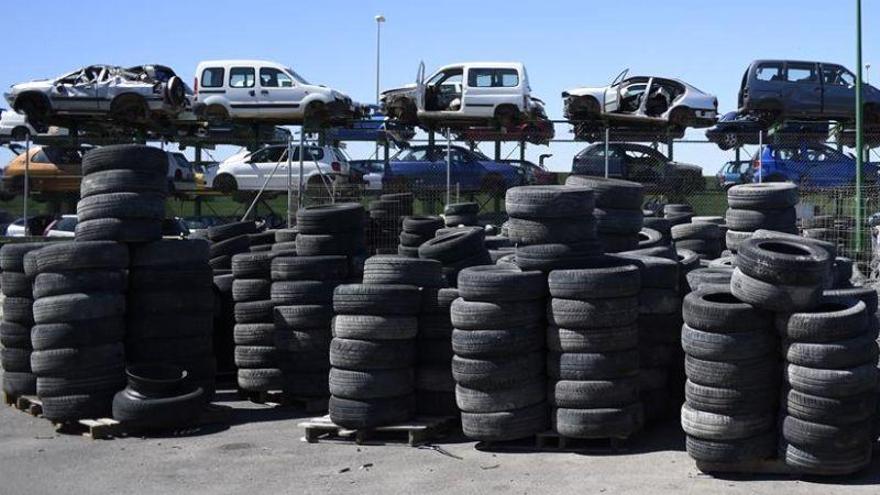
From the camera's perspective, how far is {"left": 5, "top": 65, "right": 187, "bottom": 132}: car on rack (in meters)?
27.7

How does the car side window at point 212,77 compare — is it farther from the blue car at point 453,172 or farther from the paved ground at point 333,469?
the paved ground at point 333,469

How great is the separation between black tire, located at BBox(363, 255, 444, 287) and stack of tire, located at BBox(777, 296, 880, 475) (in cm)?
349

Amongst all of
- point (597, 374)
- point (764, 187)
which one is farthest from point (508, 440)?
point (764, 187)

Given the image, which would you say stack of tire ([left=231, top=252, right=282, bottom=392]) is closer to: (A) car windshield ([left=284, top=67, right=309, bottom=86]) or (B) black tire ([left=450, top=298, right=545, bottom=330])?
(B) black tire ([left=450, top=298, right=545, bottom=330])

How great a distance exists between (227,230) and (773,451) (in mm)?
8170

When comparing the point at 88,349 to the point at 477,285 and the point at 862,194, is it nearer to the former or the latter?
the point at 477,285

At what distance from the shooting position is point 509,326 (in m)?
8.98

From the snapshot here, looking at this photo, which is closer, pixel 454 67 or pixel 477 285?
pixel 477 285

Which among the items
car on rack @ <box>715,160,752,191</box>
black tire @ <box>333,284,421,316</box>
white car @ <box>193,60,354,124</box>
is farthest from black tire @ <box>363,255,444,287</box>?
white car @ <box>193,60,354,124</box>

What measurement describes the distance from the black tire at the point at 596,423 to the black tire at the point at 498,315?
33.1 inches

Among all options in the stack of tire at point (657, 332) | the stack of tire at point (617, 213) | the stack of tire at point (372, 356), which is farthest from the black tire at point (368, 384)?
the stack of tire at point (617, 213)

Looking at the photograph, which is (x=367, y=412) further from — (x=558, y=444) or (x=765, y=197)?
(x=765, y=197)

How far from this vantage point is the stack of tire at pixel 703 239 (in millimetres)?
14023

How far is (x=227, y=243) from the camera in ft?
44.6
